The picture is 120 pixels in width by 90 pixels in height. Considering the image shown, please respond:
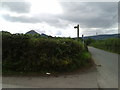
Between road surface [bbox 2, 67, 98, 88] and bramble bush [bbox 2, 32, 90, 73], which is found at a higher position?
bramble bush [bbox 2, 32, 90, 73]

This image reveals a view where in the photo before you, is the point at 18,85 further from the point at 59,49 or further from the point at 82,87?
the point at 59,49

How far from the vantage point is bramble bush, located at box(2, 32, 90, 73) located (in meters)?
8.78

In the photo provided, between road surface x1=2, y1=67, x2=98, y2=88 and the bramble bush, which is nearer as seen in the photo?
road surface x1=2, y1=67, x2=98, y2=88

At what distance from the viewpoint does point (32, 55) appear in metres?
8.79

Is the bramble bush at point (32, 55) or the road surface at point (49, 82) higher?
the bramble bush at point (32, 55)

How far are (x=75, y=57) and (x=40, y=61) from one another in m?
1.92

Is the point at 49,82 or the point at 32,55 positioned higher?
the point at 32,55

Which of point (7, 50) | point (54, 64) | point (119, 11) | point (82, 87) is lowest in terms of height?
point (82, 87)

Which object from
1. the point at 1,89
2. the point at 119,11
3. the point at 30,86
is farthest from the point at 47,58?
the point at 119,11

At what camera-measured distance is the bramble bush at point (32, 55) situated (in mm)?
8777

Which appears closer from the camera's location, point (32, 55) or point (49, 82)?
point (49, 82)

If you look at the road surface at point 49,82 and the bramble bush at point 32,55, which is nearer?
the road surface at point 49,82

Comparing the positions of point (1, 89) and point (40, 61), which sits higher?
point (40, 61)

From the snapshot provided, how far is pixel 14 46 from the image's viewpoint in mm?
8875
